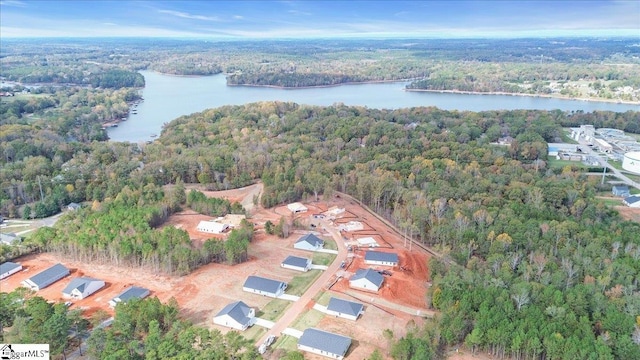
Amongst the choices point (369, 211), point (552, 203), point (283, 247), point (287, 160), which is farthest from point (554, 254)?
point (287, 160)

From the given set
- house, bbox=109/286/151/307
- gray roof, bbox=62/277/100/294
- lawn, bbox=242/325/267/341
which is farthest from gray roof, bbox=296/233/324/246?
gray roof, bbox=62/277/100/294

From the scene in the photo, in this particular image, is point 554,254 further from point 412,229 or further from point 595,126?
point 595,126

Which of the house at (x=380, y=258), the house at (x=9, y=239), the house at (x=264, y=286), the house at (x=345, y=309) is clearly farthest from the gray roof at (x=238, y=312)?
the house at (x=9, y=239)

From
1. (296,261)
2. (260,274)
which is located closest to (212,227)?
(260,274)

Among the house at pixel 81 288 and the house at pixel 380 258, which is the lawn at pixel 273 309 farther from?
the house at pixel 81 288

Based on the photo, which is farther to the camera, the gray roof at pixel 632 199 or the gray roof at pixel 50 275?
the gray roof at pixel 632 199

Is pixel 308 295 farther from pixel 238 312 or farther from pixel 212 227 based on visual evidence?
pixel 212 227
